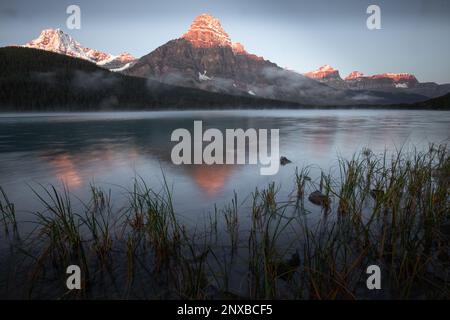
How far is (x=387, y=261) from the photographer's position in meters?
5.83

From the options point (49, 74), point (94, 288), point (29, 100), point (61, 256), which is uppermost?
point (49, 74)

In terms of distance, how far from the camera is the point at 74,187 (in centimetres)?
1291

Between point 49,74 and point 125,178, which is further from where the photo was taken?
point 49,74

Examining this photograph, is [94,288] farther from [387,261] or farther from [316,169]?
[316,169]

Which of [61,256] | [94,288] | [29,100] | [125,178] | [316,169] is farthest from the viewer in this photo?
[29,100]

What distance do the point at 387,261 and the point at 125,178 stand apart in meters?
12.9
